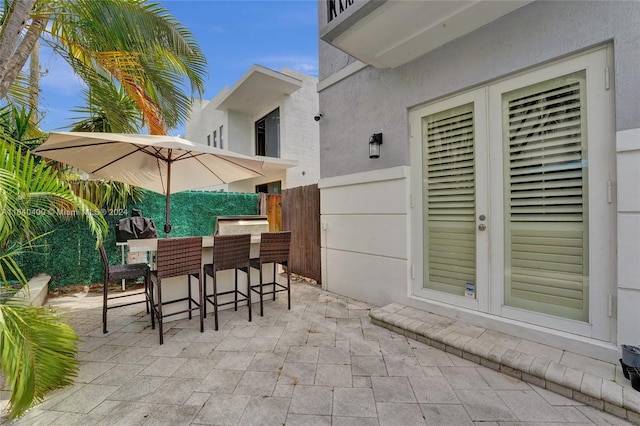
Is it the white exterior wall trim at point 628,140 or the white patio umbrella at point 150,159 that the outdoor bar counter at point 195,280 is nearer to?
the white patio umbrella at point 150,159

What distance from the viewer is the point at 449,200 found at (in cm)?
347

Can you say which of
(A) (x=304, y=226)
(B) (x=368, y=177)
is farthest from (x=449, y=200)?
(A) (x=304, y=226)

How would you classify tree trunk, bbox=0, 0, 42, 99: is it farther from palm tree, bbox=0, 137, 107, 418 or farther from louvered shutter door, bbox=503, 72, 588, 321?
louvered shutter door, bbox=503, 72, 588, 321

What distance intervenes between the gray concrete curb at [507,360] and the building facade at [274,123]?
651 centimetres

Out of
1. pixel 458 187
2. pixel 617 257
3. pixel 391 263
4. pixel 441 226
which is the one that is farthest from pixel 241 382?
pixel 617 257

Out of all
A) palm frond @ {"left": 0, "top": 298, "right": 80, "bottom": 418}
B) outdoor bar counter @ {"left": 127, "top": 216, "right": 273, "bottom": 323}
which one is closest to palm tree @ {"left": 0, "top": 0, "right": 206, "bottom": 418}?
palm frond @ {"left": 0, "top": 298, "right": 80, "bottom": 418}

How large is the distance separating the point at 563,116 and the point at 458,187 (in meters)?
1.13

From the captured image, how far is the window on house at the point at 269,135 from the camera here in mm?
10352

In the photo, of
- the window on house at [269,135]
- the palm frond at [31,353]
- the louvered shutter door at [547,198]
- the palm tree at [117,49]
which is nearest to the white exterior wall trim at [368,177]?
the louvered shutter door at [547,198]

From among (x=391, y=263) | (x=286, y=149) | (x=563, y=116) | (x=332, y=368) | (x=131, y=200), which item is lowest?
(x=332, y=368)

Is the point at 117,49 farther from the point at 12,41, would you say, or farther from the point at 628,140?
the point at 628,140

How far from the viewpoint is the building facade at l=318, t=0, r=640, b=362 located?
235 centimetres

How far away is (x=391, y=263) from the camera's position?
13.1ft

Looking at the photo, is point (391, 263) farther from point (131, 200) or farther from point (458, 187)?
point (131, 200)
